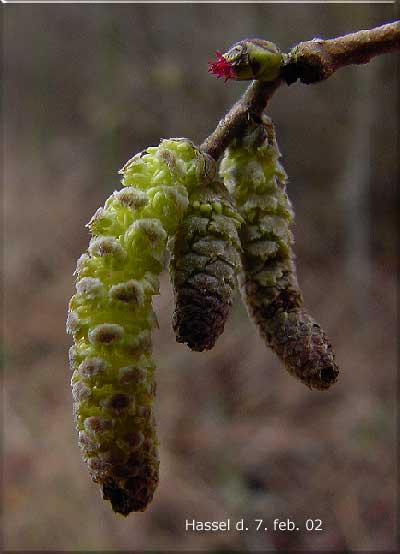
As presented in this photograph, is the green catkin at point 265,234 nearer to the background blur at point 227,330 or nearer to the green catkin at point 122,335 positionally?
the green catkin at point 122,335

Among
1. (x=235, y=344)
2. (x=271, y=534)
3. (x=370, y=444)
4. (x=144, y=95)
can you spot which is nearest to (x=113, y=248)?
(x=271, y=534)

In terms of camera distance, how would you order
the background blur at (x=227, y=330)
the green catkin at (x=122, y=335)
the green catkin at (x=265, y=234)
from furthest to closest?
1. the background blur at (x=227, y=330)
2. the green catkin at (x=265, y=234)
3. the green catkin at (x=122, y=335)

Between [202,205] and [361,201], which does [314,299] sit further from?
[202,205]

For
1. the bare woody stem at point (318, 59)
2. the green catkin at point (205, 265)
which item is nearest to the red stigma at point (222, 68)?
the bare woody stem at point (318, 59)

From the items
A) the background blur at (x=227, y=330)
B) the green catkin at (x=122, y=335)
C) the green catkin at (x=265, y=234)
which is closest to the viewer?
the green catkin at (x=122, y=335)

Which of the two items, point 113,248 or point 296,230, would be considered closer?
point 113,248
